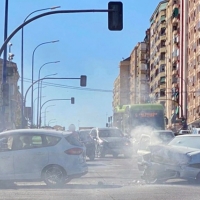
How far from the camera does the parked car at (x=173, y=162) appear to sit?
1788 centimetres

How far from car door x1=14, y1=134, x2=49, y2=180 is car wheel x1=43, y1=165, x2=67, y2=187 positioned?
18cm

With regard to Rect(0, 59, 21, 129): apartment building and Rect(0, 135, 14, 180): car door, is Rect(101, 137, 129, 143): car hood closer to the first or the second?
Rect(0, 59, 21, 129): apartment building

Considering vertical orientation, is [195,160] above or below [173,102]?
below

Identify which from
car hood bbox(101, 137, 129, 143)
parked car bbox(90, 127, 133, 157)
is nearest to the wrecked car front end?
parked car bbox(90, 127, 133, 157)

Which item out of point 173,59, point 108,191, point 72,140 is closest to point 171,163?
point 72,140

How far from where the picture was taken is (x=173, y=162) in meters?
18.2

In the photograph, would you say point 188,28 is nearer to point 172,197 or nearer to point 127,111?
point 127,111

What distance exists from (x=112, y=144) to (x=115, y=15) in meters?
16.4

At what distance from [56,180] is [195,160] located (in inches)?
153

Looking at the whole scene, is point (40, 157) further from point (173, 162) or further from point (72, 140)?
point (173, 162)

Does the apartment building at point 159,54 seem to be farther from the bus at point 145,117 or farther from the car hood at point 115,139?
the car hood at point 115,139

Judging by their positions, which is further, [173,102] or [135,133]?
[173,102]

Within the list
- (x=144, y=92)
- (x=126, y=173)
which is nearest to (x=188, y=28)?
(x=144, y=92)

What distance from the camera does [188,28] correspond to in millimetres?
88125
